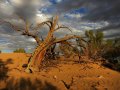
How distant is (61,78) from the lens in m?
15.0

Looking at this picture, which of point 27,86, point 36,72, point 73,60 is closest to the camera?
point 27,86

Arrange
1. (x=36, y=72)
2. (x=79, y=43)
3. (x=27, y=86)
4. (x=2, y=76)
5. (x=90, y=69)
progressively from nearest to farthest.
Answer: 1. (x=27, y=86)
2. (x=2, y=76)
3. (x=36, y=72)
4. (x=90, y=69)
5. (x=79, y=43)

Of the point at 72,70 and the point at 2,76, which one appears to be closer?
the point at 2,76

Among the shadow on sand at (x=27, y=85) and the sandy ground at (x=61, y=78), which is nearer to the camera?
the shadow on sand at (x=27, y=85)

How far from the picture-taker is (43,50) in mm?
16953

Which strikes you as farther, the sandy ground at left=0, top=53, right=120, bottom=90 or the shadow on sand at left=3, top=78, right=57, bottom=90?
the sandy ground at left=0, top=53, right=120, bottom=90

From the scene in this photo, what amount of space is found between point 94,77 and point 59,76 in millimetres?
2090

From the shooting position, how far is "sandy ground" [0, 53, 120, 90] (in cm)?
1320

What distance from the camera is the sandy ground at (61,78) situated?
13.2 m

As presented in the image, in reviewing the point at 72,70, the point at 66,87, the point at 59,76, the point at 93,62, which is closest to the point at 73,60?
the point at 93,62

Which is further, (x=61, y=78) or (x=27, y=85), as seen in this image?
(x=61, y=78)

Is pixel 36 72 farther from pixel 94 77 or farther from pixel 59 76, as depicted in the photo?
pixel 94 77

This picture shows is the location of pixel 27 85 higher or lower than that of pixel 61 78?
lower

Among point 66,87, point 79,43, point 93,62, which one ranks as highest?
point 79,43
